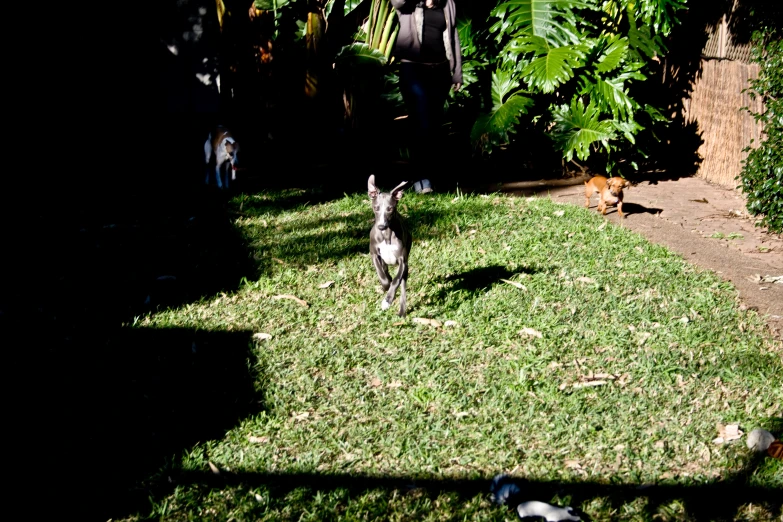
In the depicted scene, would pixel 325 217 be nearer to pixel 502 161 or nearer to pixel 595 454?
pixel 502 161

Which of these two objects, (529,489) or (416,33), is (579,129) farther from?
(529,489)

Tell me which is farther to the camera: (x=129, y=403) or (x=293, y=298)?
(x=293, y=298)

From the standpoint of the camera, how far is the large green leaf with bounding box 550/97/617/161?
9.49m

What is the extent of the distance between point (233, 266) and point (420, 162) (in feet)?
10.1

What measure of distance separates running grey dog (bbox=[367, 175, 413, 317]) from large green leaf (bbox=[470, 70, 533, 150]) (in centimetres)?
420

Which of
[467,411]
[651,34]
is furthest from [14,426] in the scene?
[651,34]

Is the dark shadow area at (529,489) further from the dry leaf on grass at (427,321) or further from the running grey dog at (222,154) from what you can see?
the running grey dog at (222,154)

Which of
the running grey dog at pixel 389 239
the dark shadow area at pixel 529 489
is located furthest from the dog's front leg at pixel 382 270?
the dark shadow area at pixel 529 489

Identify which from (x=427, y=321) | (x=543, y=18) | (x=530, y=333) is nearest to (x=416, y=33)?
(x=543, y=18)

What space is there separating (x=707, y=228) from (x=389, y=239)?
4.26m

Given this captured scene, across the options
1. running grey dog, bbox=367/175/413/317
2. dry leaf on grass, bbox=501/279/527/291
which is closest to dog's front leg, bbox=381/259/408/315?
running grey dog, bbox=367/175/413/317

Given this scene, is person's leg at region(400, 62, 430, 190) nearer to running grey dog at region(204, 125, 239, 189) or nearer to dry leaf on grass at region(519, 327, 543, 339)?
running grey dog at region(204, 125, 239, 189)

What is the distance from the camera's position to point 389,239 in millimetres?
5406

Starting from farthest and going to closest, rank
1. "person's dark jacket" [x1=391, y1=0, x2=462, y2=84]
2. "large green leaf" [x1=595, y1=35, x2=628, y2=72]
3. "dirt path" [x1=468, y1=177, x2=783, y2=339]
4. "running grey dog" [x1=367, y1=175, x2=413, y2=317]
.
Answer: "large green leaf" [x1=595, y1=35, x2=628, y2=72] < "person's dark jacket" [x1=391, y1=0, x2=462, y2=84] < "dirt path" [x1=468, y1=177, x2=783, y2=339] < "running grey dog" [x1=367, y1=175, x2=413, y2=317]
